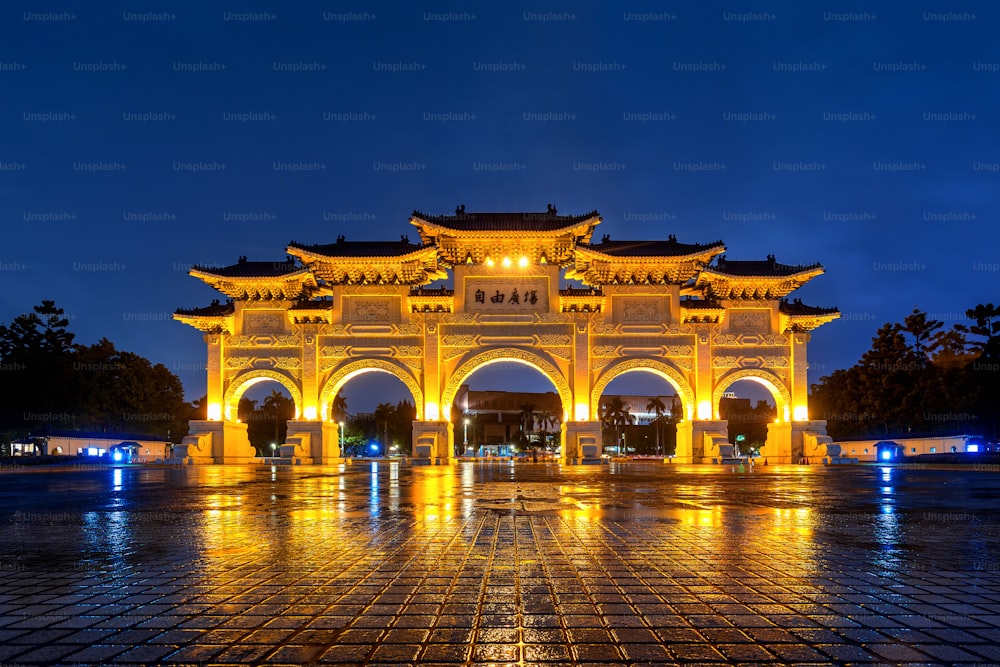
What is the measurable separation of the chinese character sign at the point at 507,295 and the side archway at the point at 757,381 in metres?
9.82

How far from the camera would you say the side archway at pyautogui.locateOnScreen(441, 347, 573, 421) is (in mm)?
37062

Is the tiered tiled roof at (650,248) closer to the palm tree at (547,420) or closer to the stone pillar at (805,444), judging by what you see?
the stone pillar at (805,444)

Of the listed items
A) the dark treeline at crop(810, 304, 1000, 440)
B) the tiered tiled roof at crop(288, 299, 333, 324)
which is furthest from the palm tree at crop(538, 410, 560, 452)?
the tiered tiled roof at crop(288, 299, 333, 324)

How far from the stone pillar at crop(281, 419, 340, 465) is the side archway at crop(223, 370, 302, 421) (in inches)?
46.6

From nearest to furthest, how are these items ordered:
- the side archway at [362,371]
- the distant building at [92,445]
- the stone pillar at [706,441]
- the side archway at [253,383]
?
the stone pillar at [706,441]
the side archway at [362,371]
the side archway at [253,383]
the distant building at [92,445]

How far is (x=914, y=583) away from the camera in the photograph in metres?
4.30

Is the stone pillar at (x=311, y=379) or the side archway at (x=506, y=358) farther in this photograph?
the stone pillar at (x=311, y=379)

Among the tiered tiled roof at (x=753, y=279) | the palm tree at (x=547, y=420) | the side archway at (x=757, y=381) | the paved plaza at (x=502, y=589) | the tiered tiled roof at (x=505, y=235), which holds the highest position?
the tiered tiled roof at (x=505, y=235)

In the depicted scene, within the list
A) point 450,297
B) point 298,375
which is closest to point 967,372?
point 450,297

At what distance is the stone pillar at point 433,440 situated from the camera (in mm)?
35812

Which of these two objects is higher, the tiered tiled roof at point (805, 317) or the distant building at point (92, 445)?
the tiered tiled roof at point (805, 317)

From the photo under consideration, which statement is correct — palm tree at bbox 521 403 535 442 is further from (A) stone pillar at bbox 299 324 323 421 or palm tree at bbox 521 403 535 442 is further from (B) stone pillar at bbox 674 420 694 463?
(A) stone pillar at bbox 299 324 323 421

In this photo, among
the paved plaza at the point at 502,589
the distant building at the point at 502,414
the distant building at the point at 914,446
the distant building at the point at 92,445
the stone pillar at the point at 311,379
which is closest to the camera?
the paved plaza at the point at 502,589

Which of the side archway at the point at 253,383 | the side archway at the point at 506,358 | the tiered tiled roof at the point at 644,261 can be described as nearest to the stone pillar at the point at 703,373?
the tiered tiled roof at the point at 644,261
